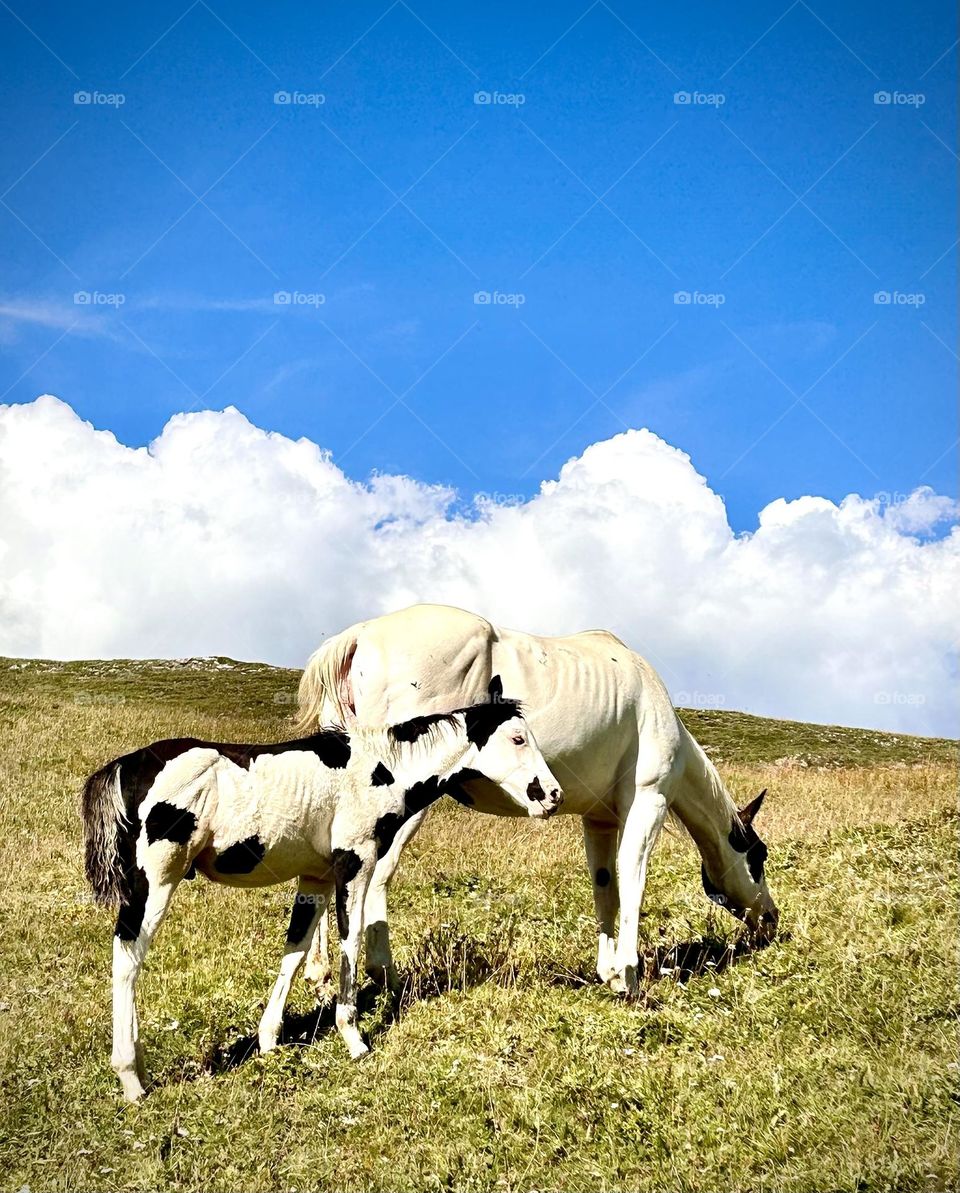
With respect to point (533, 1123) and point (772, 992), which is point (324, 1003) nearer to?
point (533, 1123)

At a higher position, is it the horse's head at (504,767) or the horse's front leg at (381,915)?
the horse's head at (504,767)

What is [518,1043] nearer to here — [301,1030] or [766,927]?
[301,1030]

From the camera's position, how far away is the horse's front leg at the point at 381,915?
9188 millimetres

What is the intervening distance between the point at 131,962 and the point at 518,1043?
10.1ft

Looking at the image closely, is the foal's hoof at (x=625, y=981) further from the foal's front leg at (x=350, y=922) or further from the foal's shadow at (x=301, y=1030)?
the foal's front leg at (x=350, y=922)

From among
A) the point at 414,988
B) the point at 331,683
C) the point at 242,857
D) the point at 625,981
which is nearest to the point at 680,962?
the point at 625,981

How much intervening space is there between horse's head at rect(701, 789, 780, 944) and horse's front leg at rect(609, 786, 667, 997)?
1.51m

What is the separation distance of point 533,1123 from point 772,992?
3240mm

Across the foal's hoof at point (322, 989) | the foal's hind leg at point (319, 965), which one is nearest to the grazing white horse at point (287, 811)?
the foal's hoof at point (322, 989)

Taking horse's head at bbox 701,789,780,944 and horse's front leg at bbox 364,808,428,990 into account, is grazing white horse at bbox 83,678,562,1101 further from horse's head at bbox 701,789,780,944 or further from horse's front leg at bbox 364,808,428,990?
horse's head at bbox 701,789,780,944

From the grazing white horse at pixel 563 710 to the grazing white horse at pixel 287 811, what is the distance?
2.64 feet

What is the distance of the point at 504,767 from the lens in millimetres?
8578

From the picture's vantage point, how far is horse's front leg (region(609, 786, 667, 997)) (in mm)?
9492

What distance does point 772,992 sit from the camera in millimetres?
9148
